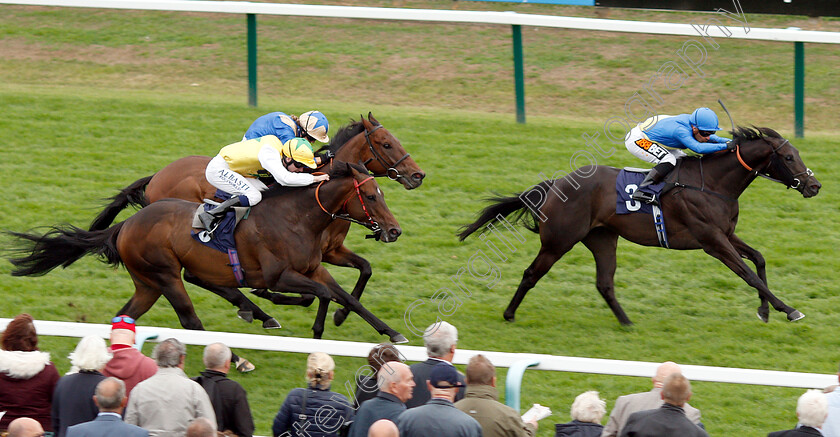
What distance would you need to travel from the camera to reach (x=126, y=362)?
4.14 m

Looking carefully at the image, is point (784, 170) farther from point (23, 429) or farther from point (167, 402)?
point (23, 429)

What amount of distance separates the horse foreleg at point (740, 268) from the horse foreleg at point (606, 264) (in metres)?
0.63

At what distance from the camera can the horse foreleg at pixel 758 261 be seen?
23.0ft

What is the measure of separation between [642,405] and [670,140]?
11.5ft

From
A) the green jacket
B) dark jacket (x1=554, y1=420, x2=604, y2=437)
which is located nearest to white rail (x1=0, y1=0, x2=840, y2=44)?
dark jacket (x1=554, y1=420, x2=604, y2=437)

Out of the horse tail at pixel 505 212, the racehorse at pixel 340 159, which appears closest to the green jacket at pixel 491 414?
the racehorse at pixel 340 159

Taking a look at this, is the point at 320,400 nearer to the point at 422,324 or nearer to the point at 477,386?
the point at 477,386

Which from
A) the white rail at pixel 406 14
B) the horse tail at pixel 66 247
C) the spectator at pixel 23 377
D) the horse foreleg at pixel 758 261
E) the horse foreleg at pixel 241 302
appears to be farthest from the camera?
the white rail at pixel 406 14

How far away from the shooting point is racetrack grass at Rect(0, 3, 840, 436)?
6484 mm

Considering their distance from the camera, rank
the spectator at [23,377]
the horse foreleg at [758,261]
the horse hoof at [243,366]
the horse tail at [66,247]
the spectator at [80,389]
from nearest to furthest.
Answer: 1. the spectator at [80,389]
2. the spectator at [23,377]
3. the horse hoof at [243,366]
4. the horse tail at [66,247]
5. the horse foreleg at [758,261]

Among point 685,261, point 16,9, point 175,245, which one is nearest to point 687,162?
point 685,261

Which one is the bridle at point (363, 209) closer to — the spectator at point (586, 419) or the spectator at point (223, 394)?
the spectator at point (223, 394)

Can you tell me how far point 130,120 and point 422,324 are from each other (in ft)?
16.4

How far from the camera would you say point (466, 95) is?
11.7 metres
